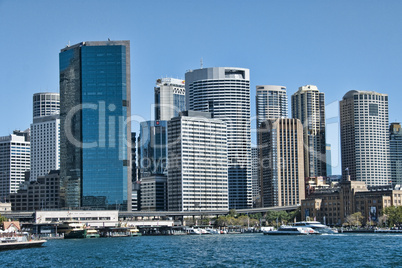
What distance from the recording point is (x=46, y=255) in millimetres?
143625

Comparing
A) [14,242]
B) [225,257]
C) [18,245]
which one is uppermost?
[14,242]

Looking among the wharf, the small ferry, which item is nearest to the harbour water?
the wharf

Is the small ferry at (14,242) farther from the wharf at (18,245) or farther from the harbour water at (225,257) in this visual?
the harbour water at (225,257)

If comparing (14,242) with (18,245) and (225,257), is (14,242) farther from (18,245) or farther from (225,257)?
(225,257)

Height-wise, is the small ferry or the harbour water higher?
the small ferry

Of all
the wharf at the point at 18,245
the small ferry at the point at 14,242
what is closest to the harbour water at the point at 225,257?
the wharf at the point at 18,245

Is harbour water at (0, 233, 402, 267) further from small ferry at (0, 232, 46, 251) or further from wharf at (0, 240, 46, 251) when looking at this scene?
small ferry at (0, 232, 46, 251)

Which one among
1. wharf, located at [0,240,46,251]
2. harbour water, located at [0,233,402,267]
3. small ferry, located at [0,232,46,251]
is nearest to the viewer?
harbour water, located at [0,233,402,267]

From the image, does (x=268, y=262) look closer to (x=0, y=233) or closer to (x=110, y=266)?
(x=110, y=266)

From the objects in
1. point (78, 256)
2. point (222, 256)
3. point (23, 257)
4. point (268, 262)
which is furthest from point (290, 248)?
point (23, 257)

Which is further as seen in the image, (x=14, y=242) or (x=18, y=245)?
(x=18, y=245)

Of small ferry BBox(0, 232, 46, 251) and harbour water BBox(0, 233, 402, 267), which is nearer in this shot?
harbour water BBox(0, 233, 402, 267)

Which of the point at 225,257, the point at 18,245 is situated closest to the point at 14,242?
the point at 18,245

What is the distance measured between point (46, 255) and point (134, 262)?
27.8 m
